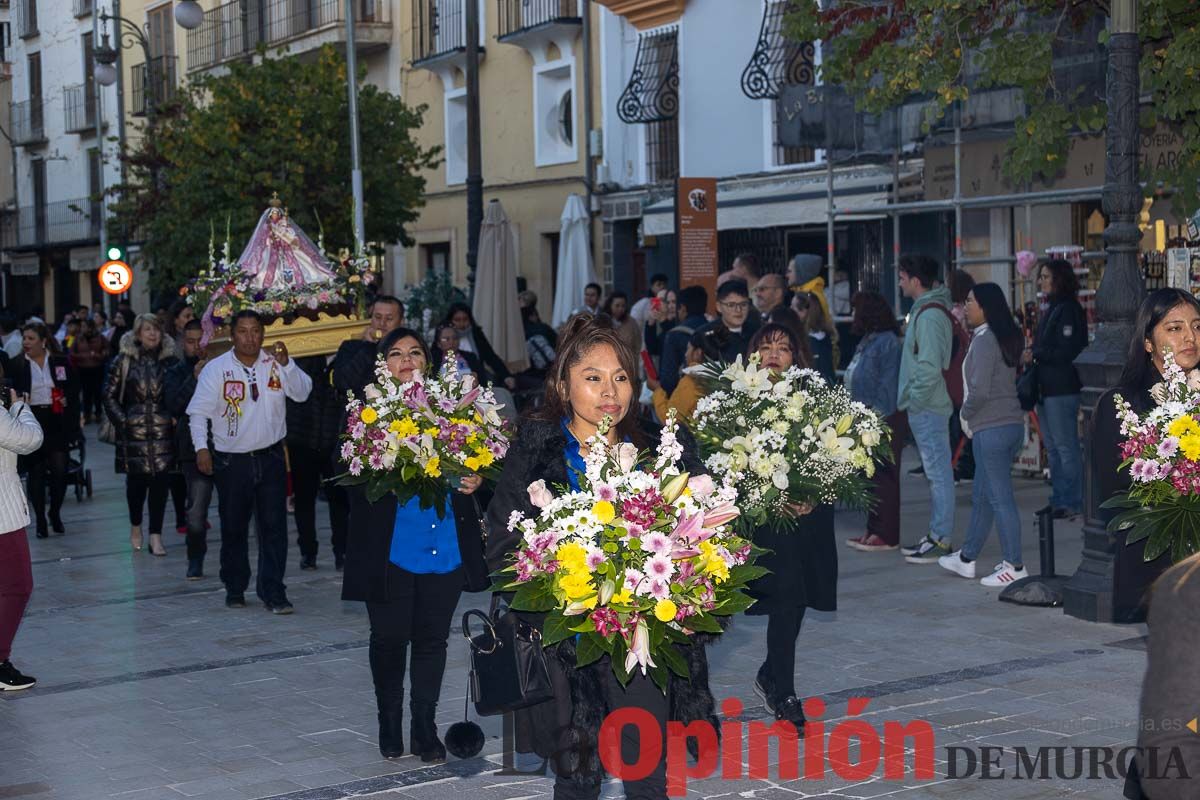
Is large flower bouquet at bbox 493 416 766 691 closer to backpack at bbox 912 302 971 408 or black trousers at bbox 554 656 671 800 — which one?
black trousers at bbox 554 656 671 800

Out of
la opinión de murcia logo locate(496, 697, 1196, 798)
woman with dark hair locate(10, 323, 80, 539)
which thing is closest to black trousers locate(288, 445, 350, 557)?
woman with dark hair locate(10, 323, 80, 539)

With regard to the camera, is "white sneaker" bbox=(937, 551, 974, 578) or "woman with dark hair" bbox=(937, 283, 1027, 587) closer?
"woman with dark hair" bbox=(937, 283, 1027, 587)

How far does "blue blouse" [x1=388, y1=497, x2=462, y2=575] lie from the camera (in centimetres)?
654

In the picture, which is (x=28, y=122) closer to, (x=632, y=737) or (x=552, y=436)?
(x=552, y=436)

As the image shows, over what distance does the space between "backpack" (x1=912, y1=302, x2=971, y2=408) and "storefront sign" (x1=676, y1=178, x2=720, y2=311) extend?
4263 mm

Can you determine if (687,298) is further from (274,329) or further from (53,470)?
(53,470)

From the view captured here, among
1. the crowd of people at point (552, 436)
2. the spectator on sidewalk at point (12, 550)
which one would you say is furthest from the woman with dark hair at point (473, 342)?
the spectator on sidewalk at point (12, 550)

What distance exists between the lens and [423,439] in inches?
257

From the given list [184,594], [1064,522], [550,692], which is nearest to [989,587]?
[1064,522]

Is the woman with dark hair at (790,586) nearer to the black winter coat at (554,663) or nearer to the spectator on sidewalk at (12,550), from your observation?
the black winter coat at (554,663)

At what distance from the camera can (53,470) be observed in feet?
47.9

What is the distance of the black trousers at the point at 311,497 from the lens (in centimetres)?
1146

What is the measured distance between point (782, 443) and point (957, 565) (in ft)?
14.4

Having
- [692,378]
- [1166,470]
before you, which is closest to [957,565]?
[692,378]
